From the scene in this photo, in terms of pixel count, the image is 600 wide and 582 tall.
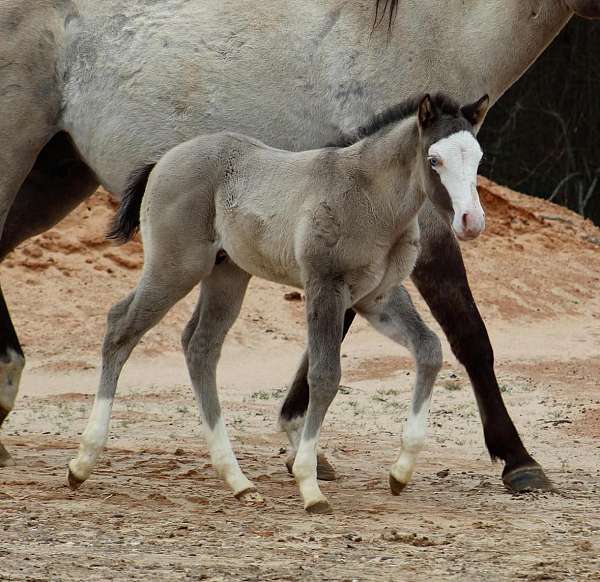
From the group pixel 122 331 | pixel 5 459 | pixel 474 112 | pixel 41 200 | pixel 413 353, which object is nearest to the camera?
pixel 474 112

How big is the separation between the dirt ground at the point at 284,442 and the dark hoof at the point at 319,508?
0.05 m

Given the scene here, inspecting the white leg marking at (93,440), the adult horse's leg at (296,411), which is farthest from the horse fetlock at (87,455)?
the adult horse's leg at (296,411)

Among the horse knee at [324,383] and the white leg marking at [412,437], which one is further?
the white leg marking at [412,437]

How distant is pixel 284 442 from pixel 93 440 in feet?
6.89

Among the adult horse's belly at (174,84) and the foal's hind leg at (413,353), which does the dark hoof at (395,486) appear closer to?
the foal's hind leg at (413,353)

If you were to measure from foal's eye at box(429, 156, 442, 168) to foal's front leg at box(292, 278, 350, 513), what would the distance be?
1.91 feet

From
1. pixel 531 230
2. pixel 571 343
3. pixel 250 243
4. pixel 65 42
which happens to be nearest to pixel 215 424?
pixel 250 243

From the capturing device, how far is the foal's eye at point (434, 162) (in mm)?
4980

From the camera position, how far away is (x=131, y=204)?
5.90 metres

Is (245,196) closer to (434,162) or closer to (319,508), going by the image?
(434,162)

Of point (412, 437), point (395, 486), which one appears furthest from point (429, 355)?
point (395, 486)

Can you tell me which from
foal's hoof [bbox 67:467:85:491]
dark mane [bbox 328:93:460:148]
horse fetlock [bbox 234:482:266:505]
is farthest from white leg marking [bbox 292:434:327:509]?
dark mane [bbox 328:93:460:148]

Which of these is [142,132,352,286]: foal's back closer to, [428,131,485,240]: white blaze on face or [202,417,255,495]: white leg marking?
[428,131,485,240]: white blaze on face

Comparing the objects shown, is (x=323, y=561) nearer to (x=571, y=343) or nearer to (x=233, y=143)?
(x=233, y=143)
